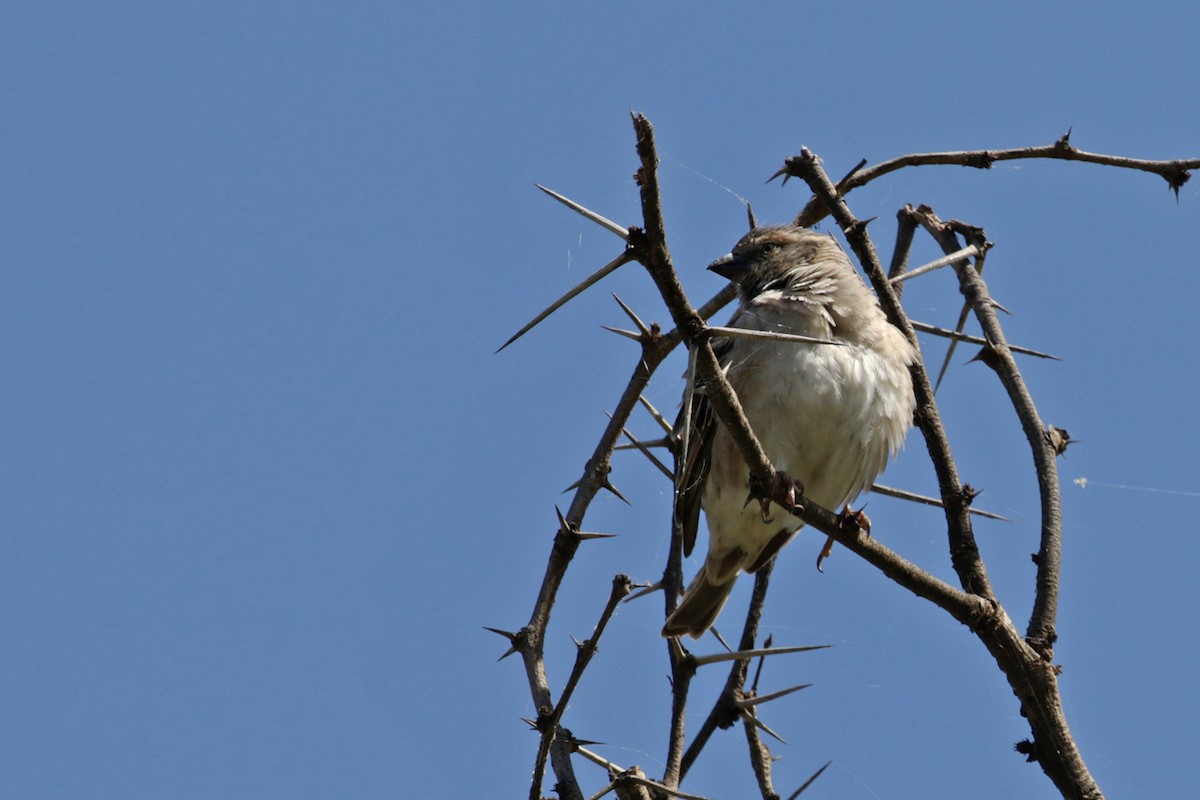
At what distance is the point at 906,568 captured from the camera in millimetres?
3330

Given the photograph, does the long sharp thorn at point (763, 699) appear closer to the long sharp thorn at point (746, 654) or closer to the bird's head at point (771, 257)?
the long sharp thorn at point (746, 654)

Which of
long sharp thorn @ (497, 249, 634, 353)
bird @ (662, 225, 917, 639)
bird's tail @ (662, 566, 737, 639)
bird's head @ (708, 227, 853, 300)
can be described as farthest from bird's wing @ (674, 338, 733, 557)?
long sharp thorn @ (497, 249, 634, 353)

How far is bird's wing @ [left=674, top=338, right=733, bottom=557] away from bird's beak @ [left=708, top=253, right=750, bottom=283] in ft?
1.81

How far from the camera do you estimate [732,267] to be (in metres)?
5.69

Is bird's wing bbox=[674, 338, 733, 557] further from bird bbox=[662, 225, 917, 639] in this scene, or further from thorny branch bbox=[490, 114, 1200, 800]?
thorny branch bbox=[490, 114, 1200, 800]

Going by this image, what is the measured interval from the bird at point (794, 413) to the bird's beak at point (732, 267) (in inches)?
6.1

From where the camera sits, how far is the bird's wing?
15.7 ft

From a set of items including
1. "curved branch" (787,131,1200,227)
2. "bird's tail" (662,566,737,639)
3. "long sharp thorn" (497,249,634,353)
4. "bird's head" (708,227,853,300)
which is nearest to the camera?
"long sharp thorn" (497,249,634,353)

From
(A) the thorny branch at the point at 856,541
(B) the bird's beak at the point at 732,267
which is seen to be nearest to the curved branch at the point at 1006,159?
(A) the thorny branch at the point at 856,541

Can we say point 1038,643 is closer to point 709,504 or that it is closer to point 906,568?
point 906,568

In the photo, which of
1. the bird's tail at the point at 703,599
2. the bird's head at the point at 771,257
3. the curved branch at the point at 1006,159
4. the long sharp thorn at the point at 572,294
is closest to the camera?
the long sharp thorn at the point at 572,294

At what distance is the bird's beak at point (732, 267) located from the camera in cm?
565

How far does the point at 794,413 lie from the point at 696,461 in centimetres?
43

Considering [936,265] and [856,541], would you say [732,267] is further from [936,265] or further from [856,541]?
[856,541]
